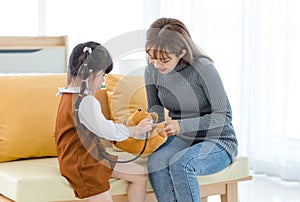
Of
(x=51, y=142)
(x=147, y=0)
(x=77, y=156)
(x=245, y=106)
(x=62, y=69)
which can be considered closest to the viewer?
(x=77, y=156)

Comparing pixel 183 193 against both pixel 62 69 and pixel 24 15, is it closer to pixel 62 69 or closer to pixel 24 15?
pixel 62 69

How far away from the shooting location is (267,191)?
3754 mm

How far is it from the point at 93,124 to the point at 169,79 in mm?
496

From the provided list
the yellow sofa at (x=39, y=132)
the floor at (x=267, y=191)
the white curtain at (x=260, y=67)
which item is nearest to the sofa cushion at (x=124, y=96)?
the yellow sofa at (x=39, y=132)

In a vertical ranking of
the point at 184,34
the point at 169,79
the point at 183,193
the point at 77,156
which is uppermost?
the point at 184,34

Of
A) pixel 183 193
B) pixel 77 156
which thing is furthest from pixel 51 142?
pixel 183 193

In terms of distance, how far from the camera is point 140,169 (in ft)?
8.60

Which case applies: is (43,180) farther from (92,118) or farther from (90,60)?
(90,60)

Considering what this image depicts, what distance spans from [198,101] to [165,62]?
0.23 m

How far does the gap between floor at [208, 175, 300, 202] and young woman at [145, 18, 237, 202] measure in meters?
0.90

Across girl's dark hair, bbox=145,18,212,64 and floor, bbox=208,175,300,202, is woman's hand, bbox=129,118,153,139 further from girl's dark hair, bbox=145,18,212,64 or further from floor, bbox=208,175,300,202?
floor, bbox=208,175,300,202

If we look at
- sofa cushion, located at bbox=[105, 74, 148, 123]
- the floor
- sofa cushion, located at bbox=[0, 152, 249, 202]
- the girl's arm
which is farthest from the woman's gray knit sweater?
the floor

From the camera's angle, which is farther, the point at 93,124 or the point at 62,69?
the point at 62,69

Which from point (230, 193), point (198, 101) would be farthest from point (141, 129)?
point (230, 193)
